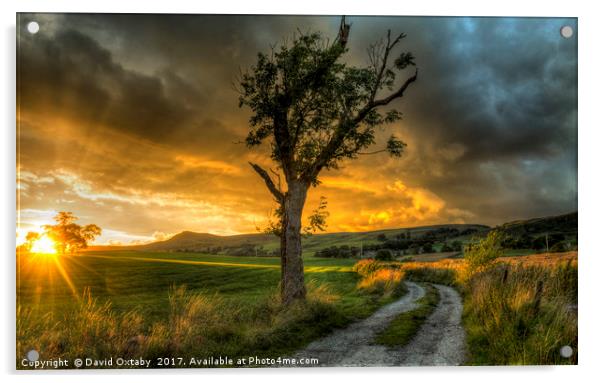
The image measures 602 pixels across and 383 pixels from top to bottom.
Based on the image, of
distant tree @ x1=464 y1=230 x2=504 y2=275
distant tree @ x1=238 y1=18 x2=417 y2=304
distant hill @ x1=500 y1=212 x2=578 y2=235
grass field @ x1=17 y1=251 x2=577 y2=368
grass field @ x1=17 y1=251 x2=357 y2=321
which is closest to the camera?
grass field @ x1=17 y1=251 x2=577 y2=368

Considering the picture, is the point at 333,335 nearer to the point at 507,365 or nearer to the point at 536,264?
the point at 507,365

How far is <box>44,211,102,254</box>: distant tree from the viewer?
948 centimetres

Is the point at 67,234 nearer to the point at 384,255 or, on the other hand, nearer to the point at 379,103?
the point at 379,103

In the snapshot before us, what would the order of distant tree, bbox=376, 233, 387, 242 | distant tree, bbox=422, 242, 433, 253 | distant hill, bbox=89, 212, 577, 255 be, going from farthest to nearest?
distant tree, bbox=376, 233, 387, 242 < distant tree, bbox=422, 242, 433, 253 < distant hill, bbox=89, 212, 577, 255

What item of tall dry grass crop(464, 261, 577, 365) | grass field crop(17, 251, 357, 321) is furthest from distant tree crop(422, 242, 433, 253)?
tall dry grass crop(464, 261, 577, 365)

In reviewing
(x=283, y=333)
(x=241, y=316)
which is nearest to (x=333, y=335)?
(x=283, y=333)

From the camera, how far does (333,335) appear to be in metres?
9.50

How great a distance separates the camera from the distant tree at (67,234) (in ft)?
31.1

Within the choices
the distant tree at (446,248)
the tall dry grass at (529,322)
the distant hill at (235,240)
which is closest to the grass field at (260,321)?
the tall dry grass at (529,322)

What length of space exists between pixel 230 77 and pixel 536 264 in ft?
33.1

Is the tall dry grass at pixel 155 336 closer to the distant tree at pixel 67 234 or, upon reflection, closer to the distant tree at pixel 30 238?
the distant tree at pixel 30 238

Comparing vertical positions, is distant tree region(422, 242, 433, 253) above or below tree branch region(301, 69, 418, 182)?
below

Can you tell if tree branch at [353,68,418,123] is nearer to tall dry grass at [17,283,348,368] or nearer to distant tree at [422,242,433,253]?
tall dry grass at [17,283,348,368]
